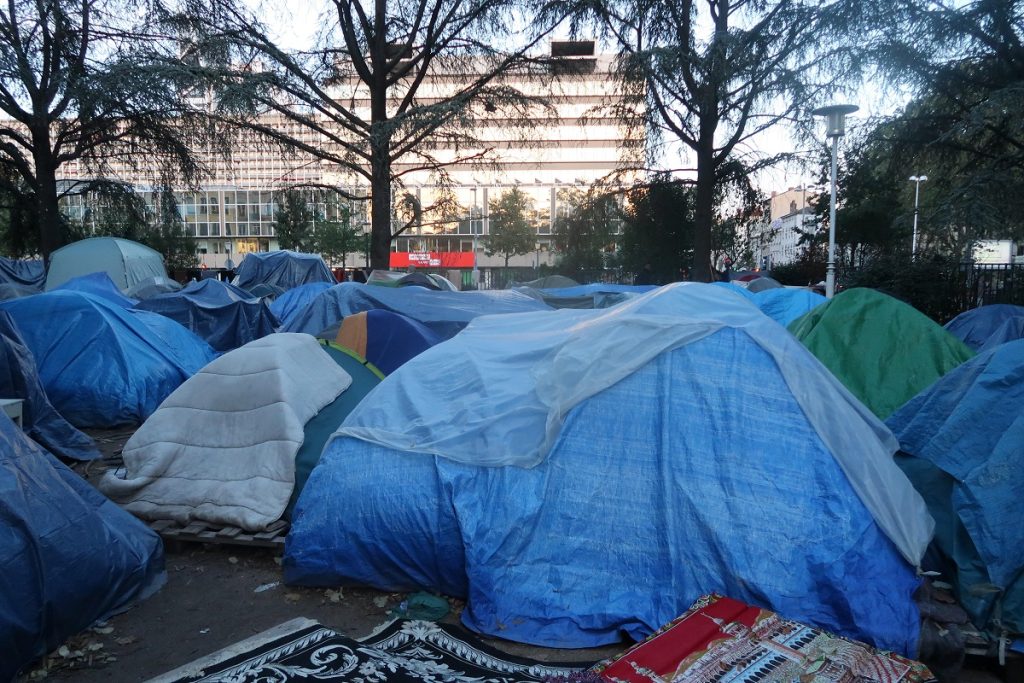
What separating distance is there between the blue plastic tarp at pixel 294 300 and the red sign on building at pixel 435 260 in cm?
3436

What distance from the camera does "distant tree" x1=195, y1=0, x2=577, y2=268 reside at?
1483cm

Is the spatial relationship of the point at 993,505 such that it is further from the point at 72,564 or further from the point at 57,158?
the point at 57,158

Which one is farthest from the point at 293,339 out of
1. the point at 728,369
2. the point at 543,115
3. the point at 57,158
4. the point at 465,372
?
the point at 57,158

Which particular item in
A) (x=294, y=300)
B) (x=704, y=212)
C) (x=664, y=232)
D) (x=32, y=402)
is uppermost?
(x=704, y=212)

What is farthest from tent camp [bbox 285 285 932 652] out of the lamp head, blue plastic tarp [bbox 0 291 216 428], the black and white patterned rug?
the lamp head

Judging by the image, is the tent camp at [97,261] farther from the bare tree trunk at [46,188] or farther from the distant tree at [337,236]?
the distant tree at [337,236]

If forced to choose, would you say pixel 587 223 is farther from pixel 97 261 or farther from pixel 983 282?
pixel 97 261

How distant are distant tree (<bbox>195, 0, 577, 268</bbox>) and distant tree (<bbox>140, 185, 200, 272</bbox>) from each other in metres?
4.34

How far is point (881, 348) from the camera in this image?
20.7 feet

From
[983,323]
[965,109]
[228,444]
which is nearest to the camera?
[228,444]

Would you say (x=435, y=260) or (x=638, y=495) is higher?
(x=435, y=260)

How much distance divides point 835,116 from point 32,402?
35.7 ft

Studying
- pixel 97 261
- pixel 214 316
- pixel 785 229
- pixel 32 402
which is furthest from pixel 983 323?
pixel 785 229

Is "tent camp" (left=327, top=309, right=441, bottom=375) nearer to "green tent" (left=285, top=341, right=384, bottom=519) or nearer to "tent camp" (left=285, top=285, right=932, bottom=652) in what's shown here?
"green tent" (left=285, top=341, right=384, bottom=519)
